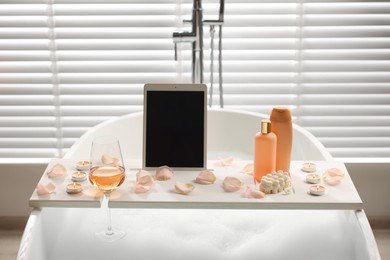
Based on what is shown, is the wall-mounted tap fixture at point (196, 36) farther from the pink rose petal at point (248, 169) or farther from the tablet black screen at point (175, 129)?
the pink rose petal at point (248, 169)

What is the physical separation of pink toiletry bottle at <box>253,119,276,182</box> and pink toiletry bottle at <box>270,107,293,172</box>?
0.06 m

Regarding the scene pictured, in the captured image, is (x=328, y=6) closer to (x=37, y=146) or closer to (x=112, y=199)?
(x=37, y=146)

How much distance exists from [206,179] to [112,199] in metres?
0.30

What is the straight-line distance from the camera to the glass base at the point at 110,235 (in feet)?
5.93

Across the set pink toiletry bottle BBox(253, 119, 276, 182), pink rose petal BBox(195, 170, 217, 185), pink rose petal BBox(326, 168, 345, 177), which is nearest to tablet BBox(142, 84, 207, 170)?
pink rose petal BBox(195, 170, 217, 185)

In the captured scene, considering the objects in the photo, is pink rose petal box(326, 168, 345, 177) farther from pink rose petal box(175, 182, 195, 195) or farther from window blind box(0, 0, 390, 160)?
window blind box(0, 0, 390, 160)

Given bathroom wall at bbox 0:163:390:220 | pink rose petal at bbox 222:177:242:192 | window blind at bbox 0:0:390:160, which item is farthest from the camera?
bathroom wall at bbox 0:163:390:220

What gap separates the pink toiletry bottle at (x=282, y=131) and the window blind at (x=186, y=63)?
152 centimetres

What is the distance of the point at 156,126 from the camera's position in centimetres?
210

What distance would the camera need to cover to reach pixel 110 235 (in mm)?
1830

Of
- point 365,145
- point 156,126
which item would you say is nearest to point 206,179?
point 156,126

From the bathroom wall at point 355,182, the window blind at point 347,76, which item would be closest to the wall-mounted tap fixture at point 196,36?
the window blind at point 347,76

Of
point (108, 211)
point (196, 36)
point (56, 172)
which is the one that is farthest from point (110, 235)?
point (196, 36)

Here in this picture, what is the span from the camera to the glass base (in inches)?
71.2
